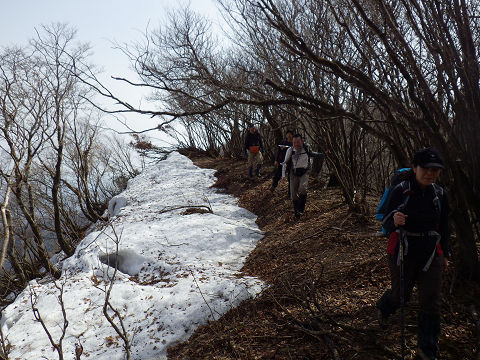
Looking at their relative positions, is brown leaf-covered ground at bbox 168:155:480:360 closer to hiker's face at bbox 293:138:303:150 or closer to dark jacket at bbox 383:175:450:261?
dark jacket at bbox 383:175:450:261

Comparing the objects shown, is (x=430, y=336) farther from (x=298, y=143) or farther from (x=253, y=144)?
(x=253, y=144)

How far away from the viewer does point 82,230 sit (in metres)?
19.1

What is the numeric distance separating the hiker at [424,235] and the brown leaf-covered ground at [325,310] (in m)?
0.40

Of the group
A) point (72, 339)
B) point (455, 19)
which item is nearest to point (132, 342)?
point (72, 339)

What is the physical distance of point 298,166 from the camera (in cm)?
698

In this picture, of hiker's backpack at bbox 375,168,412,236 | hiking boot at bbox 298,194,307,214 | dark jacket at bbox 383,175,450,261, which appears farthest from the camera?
hiking boot at bbox 298,194,307,214

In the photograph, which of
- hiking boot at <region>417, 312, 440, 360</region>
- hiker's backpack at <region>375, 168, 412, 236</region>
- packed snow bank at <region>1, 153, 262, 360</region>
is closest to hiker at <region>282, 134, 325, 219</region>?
packed snow bank at <region>1, 153, 262, 360</region>

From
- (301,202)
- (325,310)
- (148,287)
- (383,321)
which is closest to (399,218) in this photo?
(383,321)

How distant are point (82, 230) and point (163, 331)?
17373mm

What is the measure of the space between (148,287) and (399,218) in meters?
4.35

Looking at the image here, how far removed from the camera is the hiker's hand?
253 centimetres

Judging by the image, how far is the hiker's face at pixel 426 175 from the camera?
8.23ft

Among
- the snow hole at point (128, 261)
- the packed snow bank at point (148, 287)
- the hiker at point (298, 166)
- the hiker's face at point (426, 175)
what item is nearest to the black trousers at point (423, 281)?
the hiker's face at point (426, 175)

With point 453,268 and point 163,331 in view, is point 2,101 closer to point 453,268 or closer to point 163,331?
point 163,331
